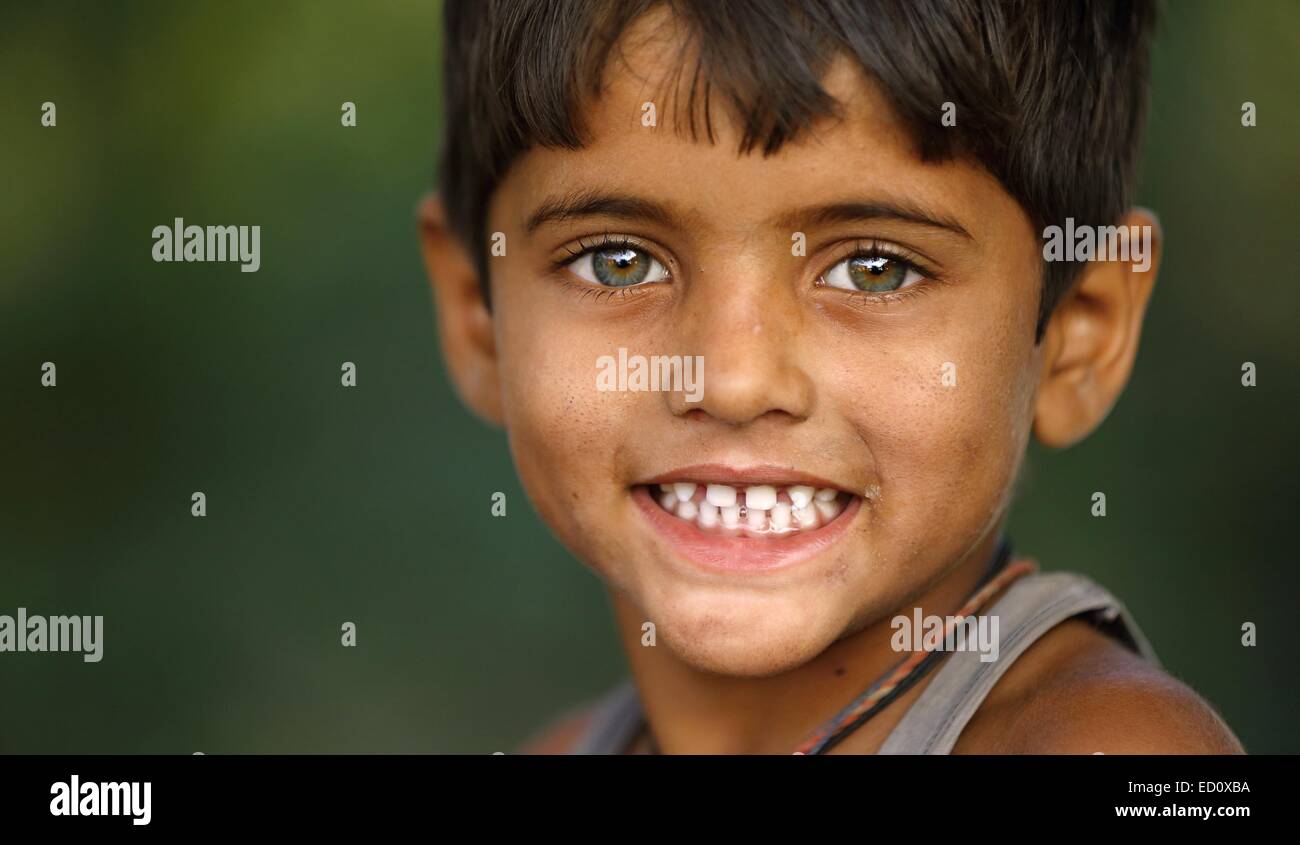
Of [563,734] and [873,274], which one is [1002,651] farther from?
[563,734]

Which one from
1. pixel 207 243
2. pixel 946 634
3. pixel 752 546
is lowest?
pixel 946 634

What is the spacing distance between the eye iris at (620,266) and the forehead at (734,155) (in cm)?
10

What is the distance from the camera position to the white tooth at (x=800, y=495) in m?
1.67

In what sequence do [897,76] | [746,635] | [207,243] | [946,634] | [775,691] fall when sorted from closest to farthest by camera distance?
[897,76]
[746,635]
[946,634]
[775,691]
[207,243]

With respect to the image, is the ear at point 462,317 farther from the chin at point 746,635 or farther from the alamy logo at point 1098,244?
Answer: the alamy logo at point 1098,244

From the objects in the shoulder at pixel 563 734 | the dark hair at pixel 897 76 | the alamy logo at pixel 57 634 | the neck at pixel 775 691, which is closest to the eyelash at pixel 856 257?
the dark hair at pixel 897 76

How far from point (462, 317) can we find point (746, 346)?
0.69m

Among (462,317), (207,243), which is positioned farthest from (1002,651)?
(207,243)

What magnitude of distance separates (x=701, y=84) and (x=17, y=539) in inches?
90.0

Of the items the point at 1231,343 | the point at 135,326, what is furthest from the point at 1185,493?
the point at 135,326

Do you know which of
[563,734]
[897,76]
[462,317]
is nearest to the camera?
[897,76]

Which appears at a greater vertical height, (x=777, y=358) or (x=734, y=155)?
(x=734, y=155)

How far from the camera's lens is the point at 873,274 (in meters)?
1.65

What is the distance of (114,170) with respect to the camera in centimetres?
315
